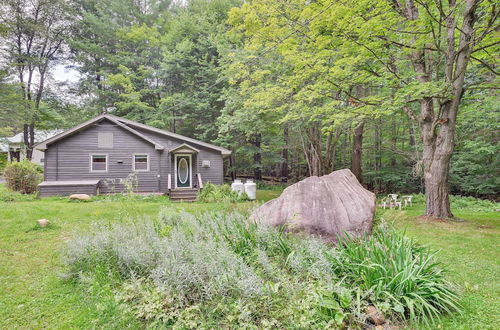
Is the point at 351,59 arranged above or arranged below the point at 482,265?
above

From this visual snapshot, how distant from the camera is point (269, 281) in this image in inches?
98.3

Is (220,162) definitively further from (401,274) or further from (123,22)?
(123,22)

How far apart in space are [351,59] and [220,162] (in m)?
9.60

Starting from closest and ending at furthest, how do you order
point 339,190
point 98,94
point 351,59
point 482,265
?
1. point 482,265
2. point 339,190
3. point 351,59
4. point 98,94

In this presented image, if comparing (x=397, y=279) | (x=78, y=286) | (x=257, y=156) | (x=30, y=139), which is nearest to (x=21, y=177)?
(x=30, y=139)

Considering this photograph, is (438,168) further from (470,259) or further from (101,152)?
(101,152)

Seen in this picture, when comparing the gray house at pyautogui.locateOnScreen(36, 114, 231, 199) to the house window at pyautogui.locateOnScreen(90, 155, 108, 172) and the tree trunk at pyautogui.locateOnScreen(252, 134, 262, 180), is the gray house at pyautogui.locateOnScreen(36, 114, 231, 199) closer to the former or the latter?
the house window at pyautogui.locateOnScreen(90, 155, 108, 172)

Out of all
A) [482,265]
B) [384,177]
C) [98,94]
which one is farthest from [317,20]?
[98,94]

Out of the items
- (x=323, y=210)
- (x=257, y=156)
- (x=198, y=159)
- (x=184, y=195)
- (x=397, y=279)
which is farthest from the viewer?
(x=257, y=156)

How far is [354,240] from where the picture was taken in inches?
126

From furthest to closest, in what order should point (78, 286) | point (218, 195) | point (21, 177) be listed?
point (21, 177), point (218, 195), point (78, 286)

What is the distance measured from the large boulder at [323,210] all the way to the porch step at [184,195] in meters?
8.15

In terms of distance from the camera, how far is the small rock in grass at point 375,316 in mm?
2113

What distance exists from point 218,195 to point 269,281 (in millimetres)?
8506
